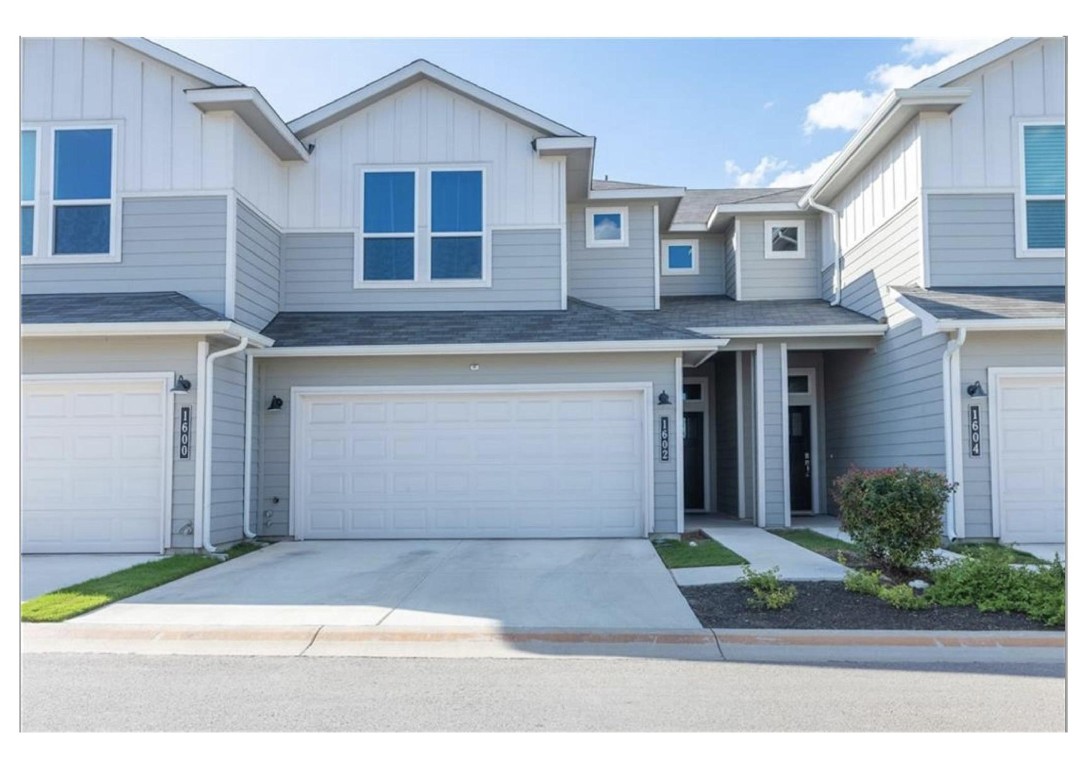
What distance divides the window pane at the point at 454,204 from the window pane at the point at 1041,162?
7192 mm

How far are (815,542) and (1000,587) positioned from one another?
3.90 metres

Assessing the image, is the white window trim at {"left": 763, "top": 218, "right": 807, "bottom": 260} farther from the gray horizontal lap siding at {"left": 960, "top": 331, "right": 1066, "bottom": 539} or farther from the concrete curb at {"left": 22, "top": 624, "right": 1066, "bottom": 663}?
the concrete curb at {"left": 22, "top": 624, "right": 1066, "bottom": 663}

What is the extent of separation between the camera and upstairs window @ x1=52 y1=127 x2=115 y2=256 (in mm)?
11008

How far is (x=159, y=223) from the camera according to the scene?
36.1 ft

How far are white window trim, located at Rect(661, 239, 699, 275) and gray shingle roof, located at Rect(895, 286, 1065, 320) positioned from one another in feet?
17.1

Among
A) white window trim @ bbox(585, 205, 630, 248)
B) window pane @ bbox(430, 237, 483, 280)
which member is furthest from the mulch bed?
white window trim @ bbox(585, 205, 630, 248)

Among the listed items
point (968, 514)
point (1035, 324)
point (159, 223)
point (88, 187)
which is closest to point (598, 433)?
point (968, 514)

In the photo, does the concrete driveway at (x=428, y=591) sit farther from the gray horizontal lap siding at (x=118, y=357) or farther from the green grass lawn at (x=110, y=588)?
the gray horizontal lap siding at (x=118, y=357)

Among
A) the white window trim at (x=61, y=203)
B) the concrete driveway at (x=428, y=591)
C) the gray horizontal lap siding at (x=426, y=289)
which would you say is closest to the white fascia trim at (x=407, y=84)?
the gray horizontal lap siding at (x=426, y=289)

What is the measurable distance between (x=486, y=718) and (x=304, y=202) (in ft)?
32.0

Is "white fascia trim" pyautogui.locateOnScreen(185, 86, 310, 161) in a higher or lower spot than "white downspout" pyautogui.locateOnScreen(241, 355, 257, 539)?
higher

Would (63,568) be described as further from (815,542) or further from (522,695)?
(815,542)

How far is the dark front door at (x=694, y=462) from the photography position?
16.3 m

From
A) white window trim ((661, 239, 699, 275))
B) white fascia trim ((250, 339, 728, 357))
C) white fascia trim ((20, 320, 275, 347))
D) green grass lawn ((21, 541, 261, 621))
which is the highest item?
white window trim ((661, 239, 699, 275))
